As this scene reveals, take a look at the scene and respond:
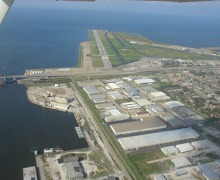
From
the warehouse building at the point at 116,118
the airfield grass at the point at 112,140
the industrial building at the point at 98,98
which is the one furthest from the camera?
the industrial building at the point at 98,98

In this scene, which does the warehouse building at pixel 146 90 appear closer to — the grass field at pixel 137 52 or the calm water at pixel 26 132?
the calm water at pixel 26 132

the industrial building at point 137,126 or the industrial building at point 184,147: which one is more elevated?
the industrial building at point 137,126

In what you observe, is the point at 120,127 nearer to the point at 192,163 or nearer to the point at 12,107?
the point at 192,163

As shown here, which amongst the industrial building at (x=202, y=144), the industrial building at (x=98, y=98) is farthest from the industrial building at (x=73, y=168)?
the industrial building at (x=98, y=98)

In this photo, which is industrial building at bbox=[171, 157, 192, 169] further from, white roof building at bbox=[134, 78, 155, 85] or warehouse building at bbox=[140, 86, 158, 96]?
white roof building at bbox=[134, 78, 155, 85]

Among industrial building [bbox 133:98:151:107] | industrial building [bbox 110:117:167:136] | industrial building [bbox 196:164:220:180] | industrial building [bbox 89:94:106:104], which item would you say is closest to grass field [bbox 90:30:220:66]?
industrial building [bbox 89:94:106:104]

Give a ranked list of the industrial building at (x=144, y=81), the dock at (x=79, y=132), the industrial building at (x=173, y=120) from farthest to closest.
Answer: the industrial building at (x=144, y=81)
the industrial building at (x=173, y=120)
the dock at (x=79, y=132)

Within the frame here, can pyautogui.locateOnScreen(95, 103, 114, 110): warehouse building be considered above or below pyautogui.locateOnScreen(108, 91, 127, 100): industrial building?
below

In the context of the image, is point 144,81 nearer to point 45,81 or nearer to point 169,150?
point 45,81
